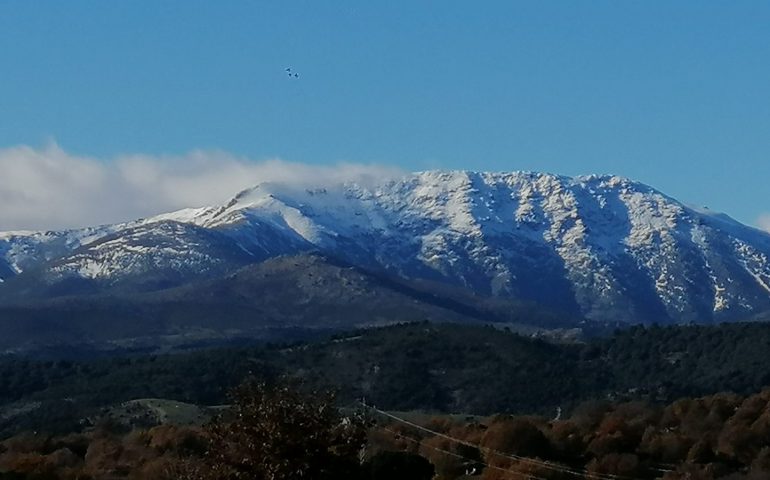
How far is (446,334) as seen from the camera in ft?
565

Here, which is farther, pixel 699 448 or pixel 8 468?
pixel 699 448

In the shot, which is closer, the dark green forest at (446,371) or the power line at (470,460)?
the power line at (470,460)

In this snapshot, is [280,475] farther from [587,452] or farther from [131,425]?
[131,425]

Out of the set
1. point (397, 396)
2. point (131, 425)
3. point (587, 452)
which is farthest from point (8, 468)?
point (397, 396)

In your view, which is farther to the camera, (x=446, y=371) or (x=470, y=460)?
(x=446, y=371)

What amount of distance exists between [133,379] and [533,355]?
1643 inches

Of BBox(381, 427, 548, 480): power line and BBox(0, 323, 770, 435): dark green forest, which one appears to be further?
BBox(0, 323, 770, 435): dark green forest

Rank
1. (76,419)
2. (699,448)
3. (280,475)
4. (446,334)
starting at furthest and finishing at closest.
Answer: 1. (446,334)
2. (76,419)
3. (699,448)
4. (280,475)

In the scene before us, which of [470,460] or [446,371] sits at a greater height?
[446,371]

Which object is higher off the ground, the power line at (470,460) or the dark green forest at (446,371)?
the dark green forest at (446,371)

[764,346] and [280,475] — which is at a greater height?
[764,346]

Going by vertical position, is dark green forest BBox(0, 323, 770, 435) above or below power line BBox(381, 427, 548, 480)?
above

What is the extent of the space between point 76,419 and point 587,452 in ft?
201

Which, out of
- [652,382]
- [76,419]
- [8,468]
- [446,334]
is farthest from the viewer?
[446,334]
